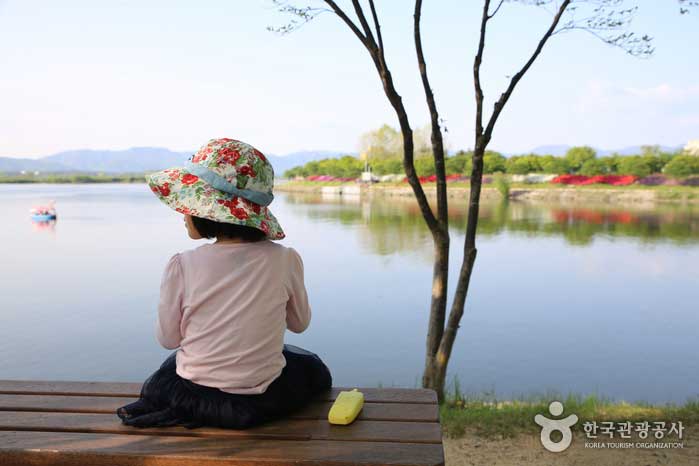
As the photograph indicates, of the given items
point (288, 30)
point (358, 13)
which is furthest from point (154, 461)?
point (288, 30)

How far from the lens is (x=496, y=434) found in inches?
107

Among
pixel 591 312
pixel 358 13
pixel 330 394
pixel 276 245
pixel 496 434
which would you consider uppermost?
pixel 358 13

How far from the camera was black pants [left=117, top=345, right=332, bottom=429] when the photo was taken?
4.32 ft

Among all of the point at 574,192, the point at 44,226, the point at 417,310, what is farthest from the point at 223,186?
the point at 574,192

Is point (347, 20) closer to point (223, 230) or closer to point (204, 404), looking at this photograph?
point (223, 230)

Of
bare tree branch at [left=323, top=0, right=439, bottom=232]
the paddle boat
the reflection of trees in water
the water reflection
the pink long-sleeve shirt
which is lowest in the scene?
the reflection of trees in water

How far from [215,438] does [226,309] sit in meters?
0.27

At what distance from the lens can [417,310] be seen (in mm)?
6387

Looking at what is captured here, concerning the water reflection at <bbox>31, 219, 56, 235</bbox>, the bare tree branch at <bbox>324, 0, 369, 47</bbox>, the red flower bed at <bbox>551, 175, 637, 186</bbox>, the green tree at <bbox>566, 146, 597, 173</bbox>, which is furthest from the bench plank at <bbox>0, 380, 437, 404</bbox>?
the green tree at <bbox>566, 146, 597, 173</bbox>

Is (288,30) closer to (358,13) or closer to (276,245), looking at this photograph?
(358,13)

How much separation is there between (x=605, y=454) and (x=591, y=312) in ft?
13.5

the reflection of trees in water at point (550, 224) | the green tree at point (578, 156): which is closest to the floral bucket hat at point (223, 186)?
the reflection of trees in water at point (550, 224)

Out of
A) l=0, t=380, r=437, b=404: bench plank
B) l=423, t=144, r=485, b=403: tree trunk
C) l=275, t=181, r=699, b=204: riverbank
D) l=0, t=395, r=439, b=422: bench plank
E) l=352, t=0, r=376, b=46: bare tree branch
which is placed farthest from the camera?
l=275, t=181, r=699, b=204: riverbank

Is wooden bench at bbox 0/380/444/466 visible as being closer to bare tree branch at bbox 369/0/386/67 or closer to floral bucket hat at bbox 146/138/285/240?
floral bucket hat at bbox 146/138/285/240
